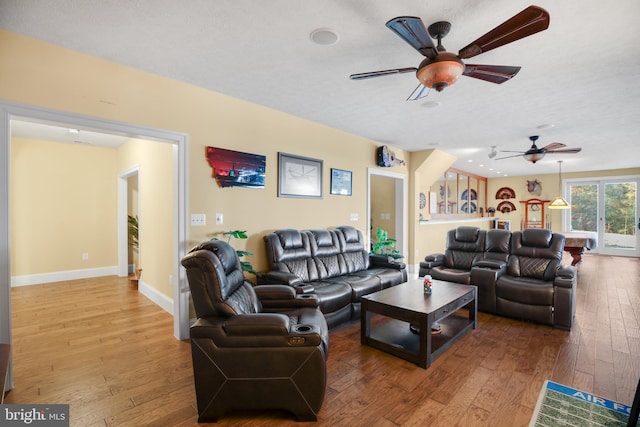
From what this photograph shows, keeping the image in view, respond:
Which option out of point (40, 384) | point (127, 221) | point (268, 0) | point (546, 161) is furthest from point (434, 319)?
point (546, 161)

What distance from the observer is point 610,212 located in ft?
30.5

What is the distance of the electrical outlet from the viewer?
3.37m

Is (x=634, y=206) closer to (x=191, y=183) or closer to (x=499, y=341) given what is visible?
(x=499, y=341)

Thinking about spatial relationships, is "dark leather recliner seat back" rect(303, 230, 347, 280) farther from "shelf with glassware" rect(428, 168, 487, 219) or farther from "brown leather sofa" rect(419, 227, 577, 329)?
"shelf with glassware" rect(428, 168, 487, 219)

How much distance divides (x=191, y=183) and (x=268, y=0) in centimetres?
204

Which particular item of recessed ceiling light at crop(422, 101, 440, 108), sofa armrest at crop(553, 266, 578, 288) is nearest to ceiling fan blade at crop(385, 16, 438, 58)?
recessed ceiling light at crop(422, 101, 440, 108)

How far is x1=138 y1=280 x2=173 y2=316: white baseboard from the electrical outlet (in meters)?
1.31

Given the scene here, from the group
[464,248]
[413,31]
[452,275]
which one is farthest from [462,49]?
[464,248]

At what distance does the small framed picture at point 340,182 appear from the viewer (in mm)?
5020

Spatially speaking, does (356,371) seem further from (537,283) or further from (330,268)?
(537,283)

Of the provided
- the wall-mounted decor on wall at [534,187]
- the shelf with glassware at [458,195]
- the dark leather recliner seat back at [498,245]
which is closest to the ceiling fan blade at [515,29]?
the dark leather recliner seat back at [498,245]

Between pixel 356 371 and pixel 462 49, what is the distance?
8.39 ft

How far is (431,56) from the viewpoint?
214cm

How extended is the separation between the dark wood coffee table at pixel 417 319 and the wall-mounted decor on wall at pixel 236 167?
1.99 meters
